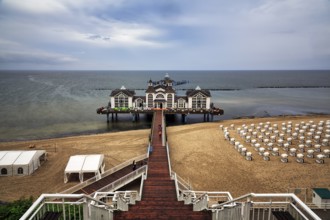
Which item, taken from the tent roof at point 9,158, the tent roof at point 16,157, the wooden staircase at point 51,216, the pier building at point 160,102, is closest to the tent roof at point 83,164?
the tent roof at point 16,157

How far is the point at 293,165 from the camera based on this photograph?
20.3 meters

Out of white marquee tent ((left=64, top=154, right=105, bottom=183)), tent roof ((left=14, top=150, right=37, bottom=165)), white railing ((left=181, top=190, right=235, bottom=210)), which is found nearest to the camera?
white railing ((left=181, top=190, right=235, bottom=210))

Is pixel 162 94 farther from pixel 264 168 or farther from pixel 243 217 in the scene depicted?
pixel 243 217

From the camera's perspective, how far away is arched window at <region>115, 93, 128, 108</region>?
44.9 m

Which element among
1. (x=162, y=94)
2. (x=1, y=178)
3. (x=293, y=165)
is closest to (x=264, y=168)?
(x=293, y=165)

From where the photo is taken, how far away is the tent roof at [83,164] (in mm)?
18000

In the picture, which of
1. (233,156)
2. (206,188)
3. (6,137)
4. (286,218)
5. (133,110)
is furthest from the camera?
(133,110)

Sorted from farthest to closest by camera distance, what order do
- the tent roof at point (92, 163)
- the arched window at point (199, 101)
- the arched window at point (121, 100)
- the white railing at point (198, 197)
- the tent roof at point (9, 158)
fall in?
the arched window at point (121, 100)
the arched window at point (199, 101)
the tent roof at point (9, 158)
the tent roof at point (92, 163)
the white railing at point (198, 197)

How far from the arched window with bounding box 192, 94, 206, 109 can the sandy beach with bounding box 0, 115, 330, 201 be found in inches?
629

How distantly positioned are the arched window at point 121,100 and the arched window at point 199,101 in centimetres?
1216

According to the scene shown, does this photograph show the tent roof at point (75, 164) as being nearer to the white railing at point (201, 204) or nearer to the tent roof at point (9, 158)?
the tent roof at point (9, 158)

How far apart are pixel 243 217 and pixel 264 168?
1536cm

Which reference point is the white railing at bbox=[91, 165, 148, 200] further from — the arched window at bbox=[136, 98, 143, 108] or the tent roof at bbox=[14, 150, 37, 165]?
the arched window at bbox=[136, 98, 143, 108]

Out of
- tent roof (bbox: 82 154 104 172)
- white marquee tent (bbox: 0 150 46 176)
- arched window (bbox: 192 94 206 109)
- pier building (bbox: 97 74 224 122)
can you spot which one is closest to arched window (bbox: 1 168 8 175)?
white marquee tent (bbox: 0 150 46 176)
